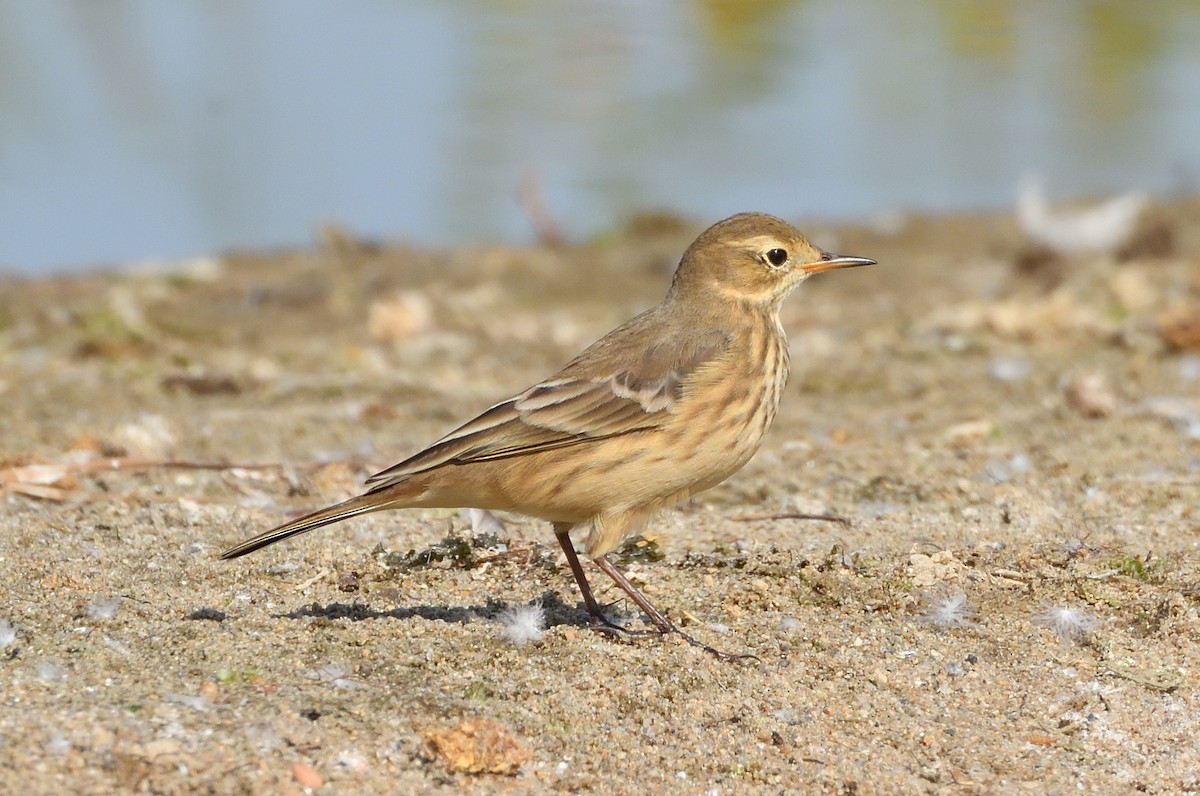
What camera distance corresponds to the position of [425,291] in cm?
1057

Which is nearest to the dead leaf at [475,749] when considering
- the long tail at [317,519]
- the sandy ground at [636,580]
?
the sandy ground at [636,580]

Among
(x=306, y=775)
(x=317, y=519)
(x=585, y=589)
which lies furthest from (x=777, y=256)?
(x=306, y=775)

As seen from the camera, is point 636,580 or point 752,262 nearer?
point 636,580

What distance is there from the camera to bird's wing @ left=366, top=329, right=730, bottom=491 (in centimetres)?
492

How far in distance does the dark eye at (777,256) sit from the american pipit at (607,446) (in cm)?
51

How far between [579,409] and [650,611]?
727 mm

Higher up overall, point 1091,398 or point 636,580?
point 636,580

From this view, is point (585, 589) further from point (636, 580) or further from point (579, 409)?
point (579, 409)

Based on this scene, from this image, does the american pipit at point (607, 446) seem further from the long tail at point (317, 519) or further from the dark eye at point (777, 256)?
the dark eye at point (777, 256)

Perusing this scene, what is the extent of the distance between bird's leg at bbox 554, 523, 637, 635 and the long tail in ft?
1.98

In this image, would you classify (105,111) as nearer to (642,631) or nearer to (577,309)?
(577,309)

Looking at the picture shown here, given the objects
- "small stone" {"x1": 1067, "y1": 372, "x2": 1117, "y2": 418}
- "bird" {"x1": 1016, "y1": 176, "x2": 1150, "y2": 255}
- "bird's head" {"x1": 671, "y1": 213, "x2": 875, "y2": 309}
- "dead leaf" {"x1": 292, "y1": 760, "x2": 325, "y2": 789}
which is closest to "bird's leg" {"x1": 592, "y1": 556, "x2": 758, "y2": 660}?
"bird's head" {"x1": 671, "y1": 213, "x2": 875, "y2": 309}

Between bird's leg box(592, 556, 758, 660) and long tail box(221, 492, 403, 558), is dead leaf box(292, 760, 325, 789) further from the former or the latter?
bird's leg box(592, 556, 758, 660)

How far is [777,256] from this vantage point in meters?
5.89
